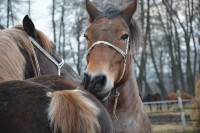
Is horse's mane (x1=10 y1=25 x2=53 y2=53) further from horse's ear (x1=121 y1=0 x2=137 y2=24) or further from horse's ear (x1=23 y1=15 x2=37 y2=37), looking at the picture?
horse's ear (x1=121 y1=0 x2=137 y2=24)

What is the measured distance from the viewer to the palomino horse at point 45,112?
4.10ft

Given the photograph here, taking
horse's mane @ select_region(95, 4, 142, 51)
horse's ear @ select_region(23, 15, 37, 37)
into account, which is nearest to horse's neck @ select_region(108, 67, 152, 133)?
horse's mane @ select_region(95, 4, 142, 51)

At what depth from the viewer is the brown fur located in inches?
49.3

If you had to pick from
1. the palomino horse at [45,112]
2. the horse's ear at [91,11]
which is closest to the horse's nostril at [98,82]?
the palomino horse at [45,112]

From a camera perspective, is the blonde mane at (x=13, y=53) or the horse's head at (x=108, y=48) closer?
the blonde mane at (x=13, y=53)

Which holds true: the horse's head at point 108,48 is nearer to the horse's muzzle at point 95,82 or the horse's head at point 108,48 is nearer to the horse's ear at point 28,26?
the horse's muzzle at point 95,82

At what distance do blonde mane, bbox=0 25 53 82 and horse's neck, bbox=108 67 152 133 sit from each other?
1.14 m

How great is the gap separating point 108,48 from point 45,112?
146cm

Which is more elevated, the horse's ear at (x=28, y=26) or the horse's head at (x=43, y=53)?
the horse's ear at (x=28, y=26)

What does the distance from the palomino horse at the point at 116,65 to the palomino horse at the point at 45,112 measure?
0.93 m

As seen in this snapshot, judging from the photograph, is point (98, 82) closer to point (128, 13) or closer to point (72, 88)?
point (72, 88)

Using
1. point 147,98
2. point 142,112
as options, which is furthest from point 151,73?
point 142,112

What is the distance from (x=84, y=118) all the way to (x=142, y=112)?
6.37 feet

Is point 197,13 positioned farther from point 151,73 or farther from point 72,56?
point 151,73
